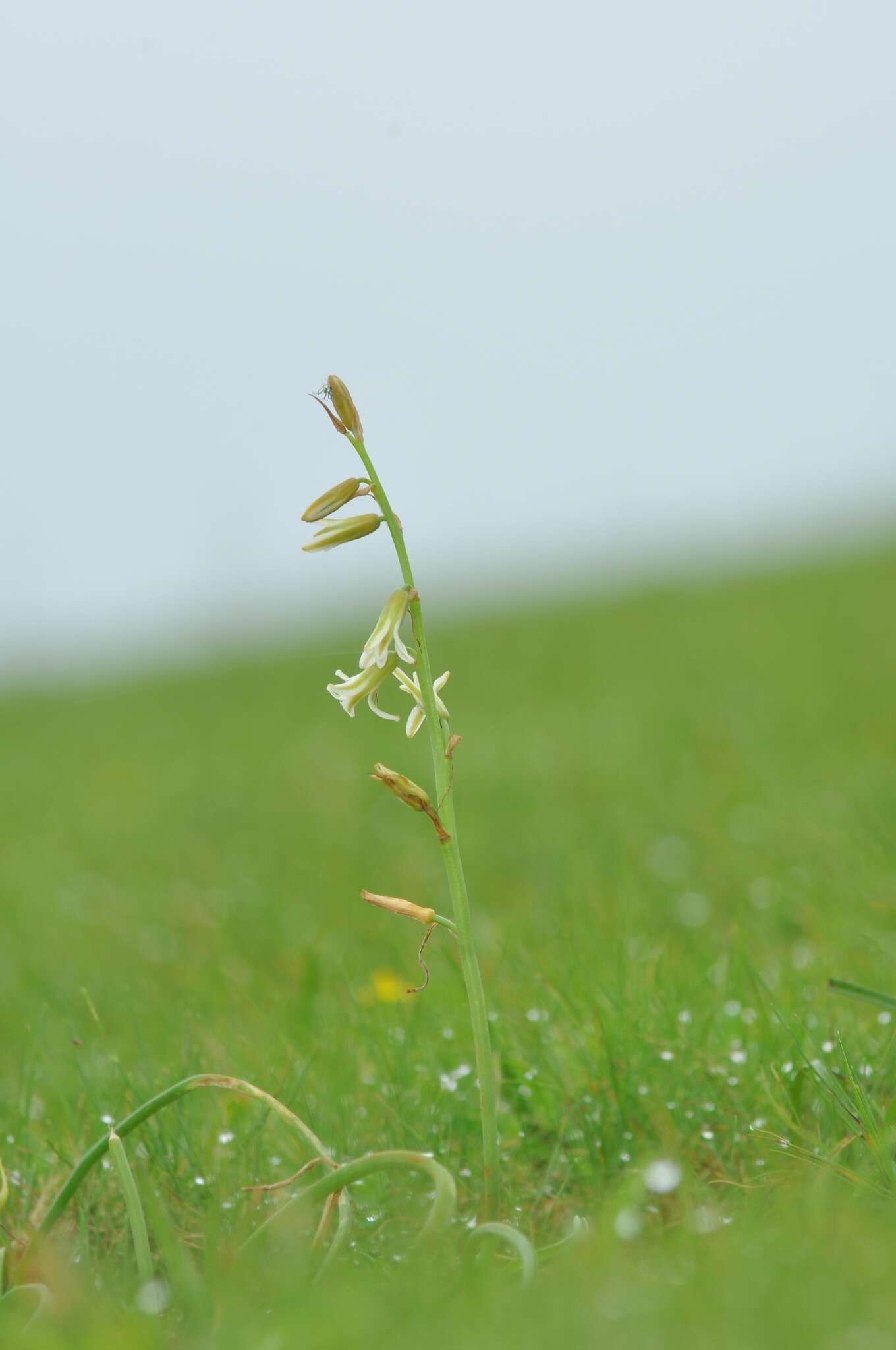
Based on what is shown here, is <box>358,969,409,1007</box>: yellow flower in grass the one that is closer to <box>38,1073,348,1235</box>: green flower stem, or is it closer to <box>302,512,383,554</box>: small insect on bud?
<box>38,1073,348,1235</box>: green flower stem

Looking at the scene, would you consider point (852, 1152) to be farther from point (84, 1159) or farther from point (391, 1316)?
point (84, 1159)

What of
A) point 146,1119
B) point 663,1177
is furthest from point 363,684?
point 663,1177

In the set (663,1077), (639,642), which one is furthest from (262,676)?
→ (663,1077)

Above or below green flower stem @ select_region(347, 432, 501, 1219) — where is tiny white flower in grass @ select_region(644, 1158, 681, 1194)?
below

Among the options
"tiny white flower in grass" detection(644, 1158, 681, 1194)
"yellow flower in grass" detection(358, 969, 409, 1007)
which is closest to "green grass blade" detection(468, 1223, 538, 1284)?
"tiny white flower in grass" detection(644, 1158, 681, 1194)

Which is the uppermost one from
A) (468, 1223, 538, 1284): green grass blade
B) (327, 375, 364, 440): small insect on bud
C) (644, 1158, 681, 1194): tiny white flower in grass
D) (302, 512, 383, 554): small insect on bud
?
(327, 375, 364, 440): small insect on bud

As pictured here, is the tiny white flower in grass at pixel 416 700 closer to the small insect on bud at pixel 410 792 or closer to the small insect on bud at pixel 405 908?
the small insect on bud at pixel 410 792
